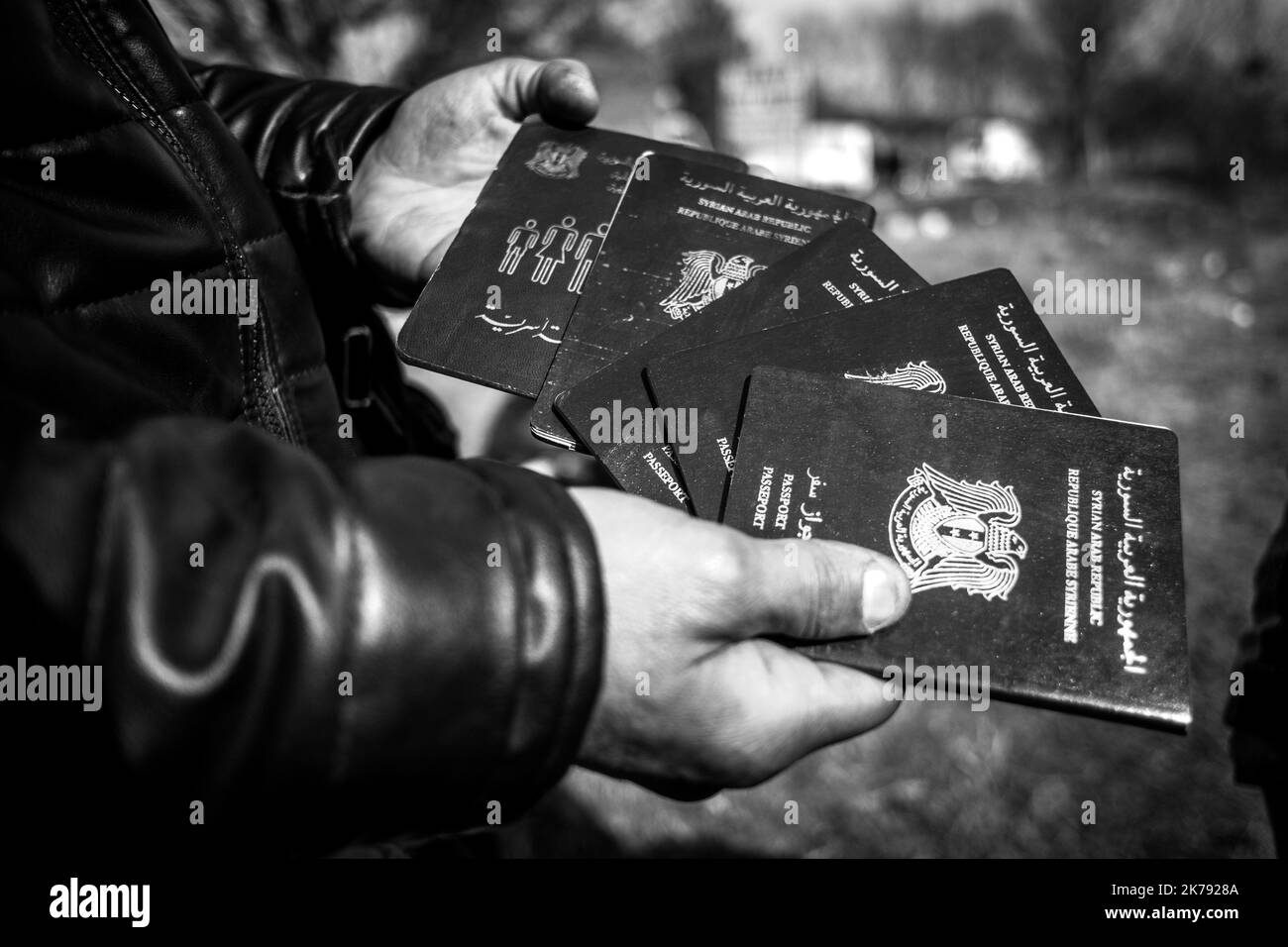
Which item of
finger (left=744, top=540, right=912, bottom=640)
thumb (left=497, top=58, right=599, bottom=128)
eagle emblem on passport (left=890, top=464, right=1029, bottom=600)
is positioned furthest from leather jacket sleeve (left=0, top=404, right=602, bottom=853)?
thumb (left=497, top=58, right=599, bottom=128)

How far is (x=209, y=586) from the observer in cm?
67

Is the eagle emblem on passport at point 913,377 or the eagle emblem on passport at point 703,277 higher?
the eagle emblem on passport at point 703,277

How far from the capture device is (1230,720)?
1219mm

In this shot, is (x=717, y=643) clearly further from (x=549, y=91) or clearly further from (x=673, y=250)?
(x=549, y=91)

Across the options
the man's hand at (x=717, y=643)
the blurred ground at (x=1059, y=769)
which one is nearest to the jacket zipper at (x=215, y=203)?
the man's hand at (x=717, y=643)

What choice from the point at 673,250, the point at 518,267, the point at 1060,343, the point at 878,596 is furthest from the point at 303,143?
the point at 1060,343

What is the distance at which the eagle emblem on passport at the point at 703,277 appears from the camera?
162 centimetres

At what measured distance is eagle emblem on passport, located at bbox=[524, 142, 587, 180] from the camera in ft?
5.93

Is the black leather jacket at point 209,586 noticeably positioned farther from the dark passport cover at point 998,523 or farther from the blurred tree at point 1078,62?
the blurred tree at point 1078,62

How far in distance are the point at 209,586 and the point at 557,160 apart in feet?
4.63

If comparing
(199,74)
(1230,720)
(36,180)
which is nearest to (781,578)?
(1230,720)

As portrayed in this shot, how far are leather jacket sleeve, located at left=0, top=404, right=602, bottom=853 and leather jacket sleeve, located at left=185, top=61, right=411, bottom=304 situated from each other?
104 centimetres

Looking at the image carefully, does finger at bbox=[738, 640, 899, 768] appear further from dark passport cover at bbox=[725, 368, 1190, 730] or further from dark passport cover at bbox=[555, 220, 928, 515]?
dark passport cover at bbox=[555, 220, 928, 515]
